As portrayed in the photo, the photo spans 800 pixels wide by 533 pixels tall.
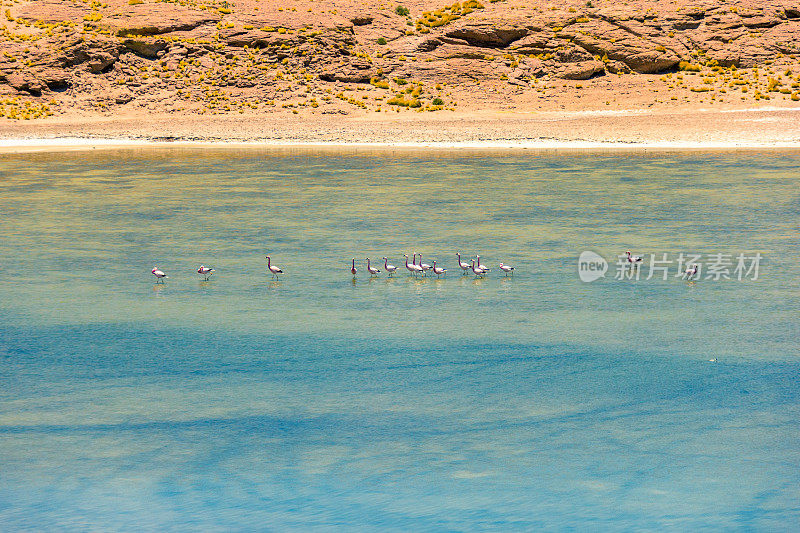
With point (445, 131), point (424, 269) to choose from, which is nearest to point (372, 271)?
point (424, 269)

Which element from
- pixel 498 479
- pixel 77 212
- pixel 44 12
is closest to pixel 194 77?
pixel 44 12

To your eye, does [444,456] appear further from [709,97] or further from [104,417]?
[709,97]

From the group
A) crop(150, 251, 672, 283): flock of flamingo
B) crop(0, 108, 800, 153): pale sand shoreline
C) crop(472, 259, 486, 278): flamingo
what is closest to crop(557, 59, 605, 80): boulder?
crop(0, 108, 800, 153): pale sand shoreline

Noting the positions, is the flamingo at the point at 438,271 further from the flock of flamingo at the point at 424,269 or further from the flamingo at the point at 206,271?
the flamingo at the point at 206,271

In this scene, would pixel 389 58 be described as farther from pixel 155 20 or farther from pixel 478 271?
pixel 478 271

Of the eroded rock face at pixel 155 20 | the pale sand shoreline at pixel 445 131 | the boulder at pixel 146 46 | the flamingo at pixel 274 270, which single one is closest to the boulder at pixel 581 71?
the pale sand shoreline at pixel 445 131

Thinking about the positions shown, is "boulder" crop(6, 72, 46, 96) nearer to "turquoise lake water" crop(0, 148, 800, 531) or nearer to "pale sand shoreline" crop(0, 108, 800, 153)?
"pale sand shoreline" crop(0, 108, 800, 153)

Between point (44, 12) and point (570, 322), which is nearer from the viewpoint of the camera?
point (570, 322)
